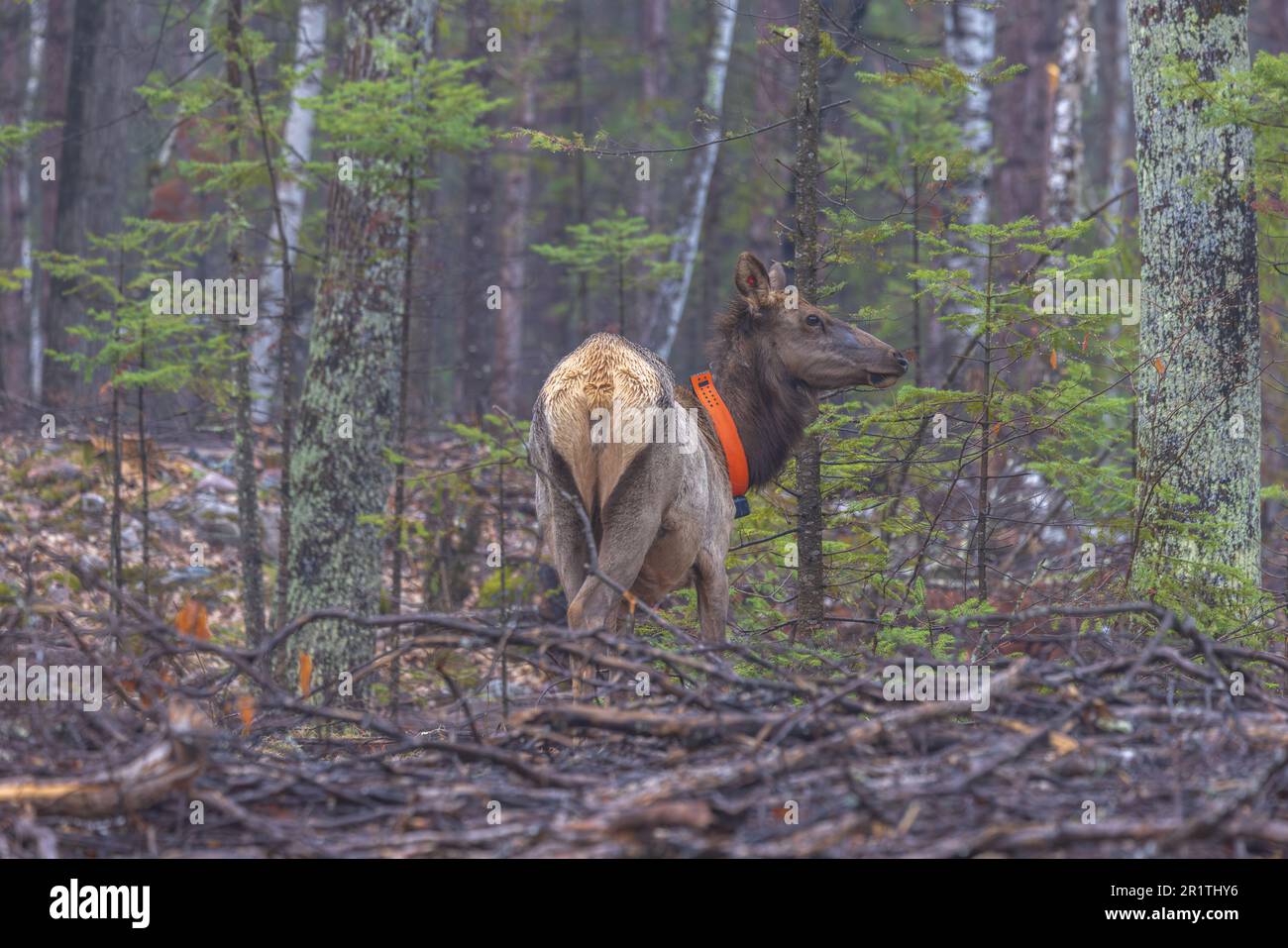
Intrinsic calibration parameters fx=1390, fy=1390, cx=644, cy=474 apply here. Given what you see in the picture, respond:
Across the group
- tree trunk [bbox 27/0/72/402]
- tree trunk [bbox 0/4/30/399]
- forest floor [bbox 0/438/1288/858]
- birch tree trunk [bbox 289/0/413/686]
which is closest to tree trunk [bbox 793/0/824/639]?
forest floor [bbox 0/438/1288/858]

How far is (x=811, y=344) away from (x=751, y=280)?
23.4 inches

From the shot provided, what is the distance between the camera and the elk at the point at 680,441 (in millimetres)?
7434

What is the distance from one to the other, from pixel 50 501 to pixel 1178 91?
42.3 feet

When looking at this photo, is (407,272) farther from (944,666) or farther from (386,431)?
(944,666)

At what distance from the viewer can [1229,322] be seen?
8.52 metres

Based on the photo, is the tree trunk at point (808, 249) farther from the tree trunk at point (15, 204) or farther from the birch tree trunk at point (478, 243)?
the tree trunk at point (15, 204)

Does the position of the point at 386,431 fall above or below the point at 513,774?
above

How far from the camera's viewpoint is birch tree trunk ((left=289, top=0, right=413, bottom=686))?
40.2 feet

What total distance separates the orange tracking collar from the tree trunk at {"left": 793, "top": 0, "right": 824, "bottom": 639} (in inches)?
19.6

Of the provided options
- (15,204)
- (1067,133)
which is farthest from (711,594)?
(15,204)

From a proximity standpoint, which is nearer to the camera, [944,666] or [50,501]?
[944,666]

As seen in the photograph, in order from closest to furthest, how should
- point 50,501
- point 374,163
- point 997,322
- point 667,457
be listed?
1. point 667,457
2. point 997,322
3. point 374,163
4. point 50,501
